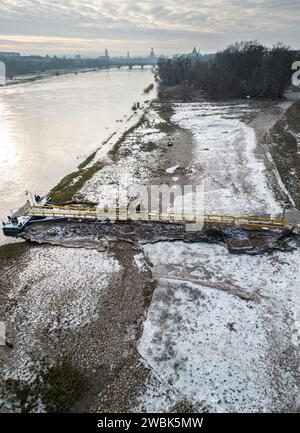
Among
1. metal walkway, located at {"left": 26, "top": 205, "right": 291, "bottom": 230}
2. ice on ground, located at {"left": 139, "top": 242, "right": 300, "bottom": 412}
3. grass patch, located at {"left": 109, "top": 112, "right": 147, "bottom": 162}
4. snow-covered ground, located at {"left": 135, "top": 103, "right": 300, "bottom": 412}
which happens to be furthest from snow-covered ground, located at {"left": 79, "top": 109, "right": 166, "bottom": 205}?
ice on ground, located at {"left": 139, "top": 242, "right": 300, "bottom": 412}

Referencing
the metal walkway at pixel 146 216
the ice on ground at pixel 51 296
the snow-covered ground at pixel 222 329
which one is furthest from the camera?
the metal walkway at pixel 146 216

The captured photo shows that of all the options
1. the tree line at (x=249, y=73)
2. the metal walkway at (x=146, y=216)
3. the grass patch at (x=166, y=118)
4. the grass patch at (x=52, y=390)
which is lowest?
the grass patch at (x=52, y=390)

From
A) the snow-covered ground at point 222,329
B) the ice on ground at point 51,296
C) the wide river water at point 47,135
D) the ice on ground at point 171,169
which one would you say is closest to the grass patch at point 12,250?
the ice on ground at point 51,296

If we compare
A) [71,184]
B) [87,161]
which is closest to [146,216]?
[71,184]

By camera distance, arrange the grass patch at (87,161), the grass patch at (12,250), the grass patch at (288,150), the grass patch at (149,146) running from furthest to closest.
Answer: the grass patch at (149,146) < the grass patch at (87,161) < the grass patch at (288,150) < the grass patch at (12,250)

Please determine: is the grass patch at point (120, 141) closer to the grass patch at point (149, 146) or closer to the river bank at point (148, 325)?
the grass patch at point (149, 146)

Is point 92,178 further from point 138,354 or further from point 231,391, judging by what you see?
point 231,391
